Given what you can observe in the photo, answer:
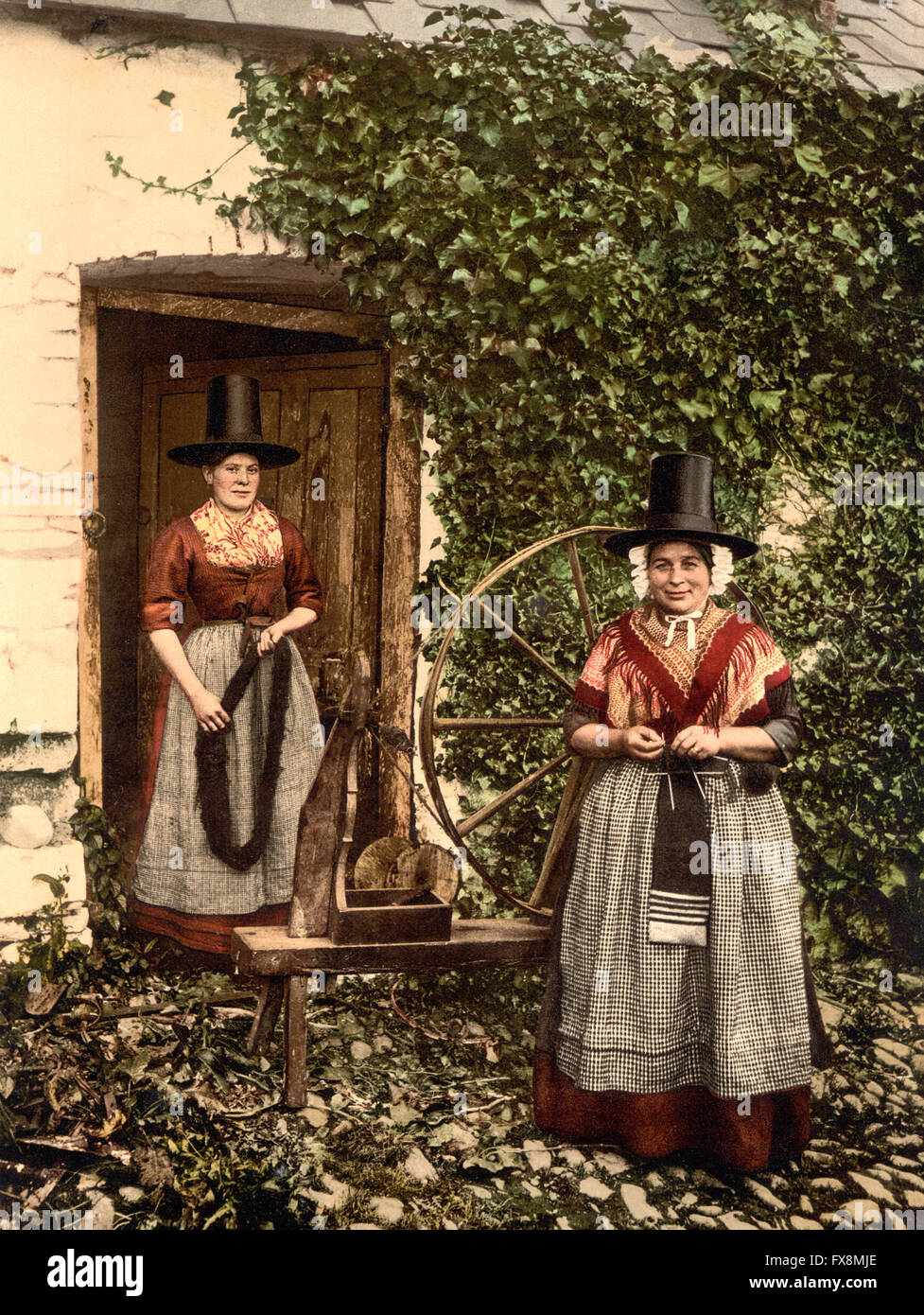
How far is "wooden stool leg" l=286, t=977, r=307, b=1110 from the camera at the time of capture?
2.65m

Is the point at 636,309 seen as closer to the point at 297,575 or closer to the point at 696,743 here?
the point at 297,575

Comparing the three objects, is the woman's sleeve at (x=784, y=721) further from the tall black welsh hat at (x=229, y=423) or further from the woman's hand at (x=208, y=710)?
the tall black welsh hat at (x=229, y=423)

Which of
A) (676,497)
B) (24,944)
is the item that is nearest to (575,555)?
(676,497)

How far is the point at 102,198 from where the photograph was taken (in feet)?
9.38

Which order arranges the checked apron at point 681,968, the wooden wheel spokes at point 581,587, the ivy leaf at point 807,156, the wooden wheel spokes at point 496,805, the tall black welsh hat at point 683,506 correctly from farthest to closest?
the ivy leaf at point 807,156
the wooden wheel spokes at point 581,587
the wooden wheel spokes at point 496,805
the tall black welsh hat at point 683,506
the checked apron at point 681,968

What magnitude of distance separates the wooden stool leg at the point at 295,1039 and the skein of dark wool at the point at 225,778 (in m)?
0.46

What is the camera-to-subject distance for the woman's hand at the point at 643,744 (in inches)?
101

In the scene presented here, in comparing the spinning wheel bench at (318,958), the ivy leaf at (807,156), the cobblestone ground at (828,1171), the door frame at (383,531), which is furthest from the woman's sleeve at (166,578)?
the ivy leaf at (807,156)

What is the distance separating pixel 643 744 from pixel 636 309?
1.37 meters

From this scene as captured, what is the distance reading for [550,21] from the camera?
119 inches

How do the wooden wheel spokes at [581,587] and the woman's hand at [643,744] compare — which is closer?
the woman's hand at [643,744]

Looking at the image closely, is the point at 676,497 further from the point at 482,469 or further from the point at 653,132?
the point at 653,132

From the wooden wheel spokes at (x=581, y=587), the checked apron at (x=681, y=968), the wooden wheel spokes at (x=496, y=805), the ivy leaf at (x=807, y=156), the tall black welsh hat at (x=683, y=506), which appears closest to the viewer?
the checked apron at (x=681, y=968)
